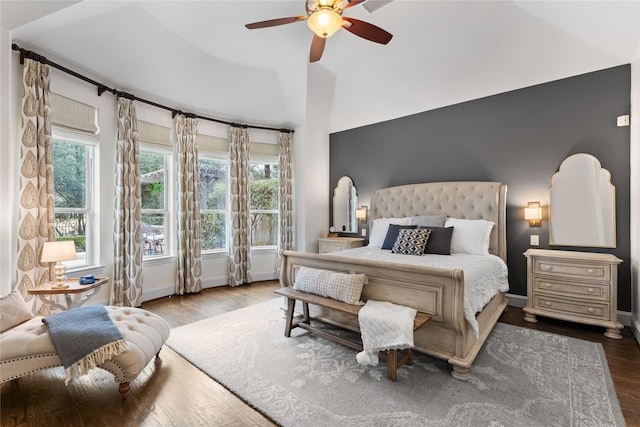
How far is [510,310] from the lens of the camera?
3629 mm

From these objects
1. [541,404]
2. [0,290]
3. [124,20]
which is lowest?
[541,404]

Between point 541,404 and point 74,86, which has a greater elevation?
point 74,86

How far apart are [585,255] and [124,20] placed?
553 centimetres

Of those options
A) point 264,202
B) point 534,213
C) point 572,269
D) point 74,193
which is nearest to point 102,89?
point 74,193

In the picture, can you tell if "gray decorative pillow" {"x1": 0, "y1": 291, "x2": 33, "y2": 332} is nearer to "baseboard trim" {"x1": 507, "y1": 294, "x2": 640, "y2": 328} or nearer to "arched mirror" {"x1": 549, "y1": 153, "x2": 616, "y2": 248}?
"baseboard trim" {"x1": 507, "y1": 294, "x2": 640, "y2": 328}

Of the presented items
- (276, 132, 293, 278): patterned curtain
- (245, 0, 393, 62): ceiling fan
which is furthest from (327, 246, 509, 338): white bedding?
(245, 0, 393, 62): ceiling fan

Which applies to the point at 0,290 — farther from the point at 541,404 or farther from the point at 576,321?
the point at 576,321

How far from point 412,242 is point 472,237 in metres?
0.75

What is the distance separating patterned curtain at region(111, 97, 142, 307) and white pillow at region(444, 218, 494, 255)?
4.15 meters

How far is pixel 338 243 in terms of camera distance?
5023 millimetres

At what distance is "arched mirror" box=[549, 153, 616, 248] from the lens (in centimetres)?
319

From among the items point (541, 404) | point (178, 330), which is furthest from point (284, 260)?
point (541, 404)

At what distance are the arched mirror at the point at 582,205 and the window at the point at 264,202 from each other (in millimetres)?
4270

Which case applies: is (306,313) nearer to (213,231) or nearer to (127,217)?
(127,217)
